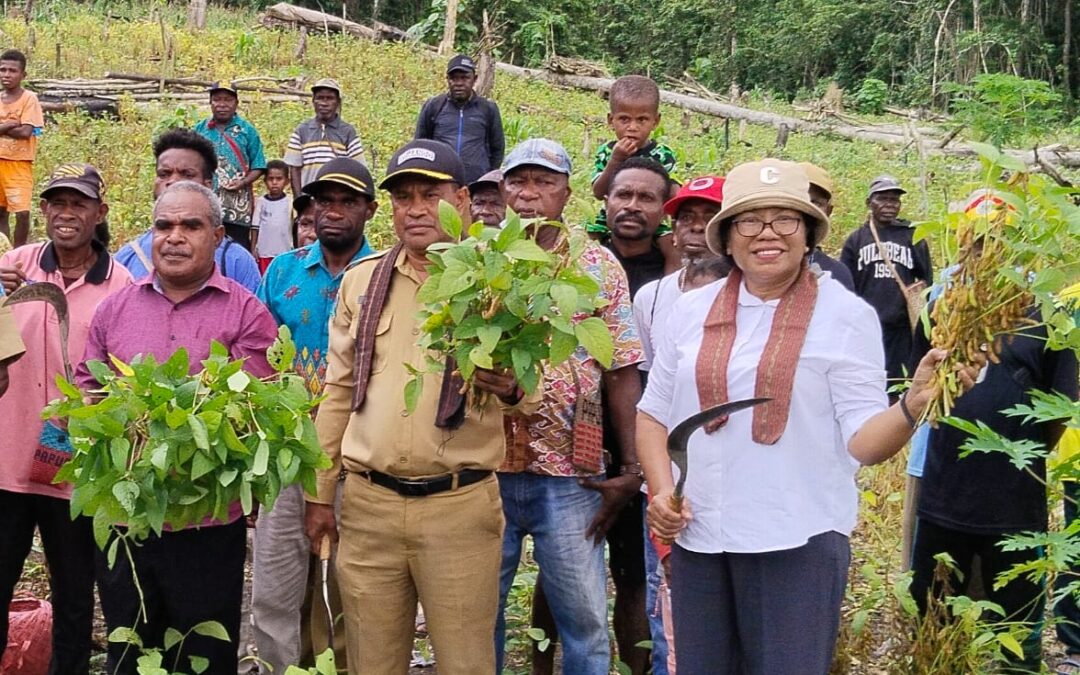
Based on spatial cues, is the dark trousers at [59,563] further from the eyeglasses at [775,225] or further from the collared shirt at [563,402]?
the eyeglasses at [775,225]

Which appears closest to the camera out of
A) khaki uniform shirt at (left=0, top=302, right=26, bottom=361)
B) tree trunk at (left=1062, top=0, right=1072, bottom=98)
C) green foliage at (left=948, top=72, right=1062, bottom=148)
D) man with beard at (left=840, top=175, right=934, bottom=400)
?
green foliage at (left=948, top=72, right=1062, bottom=148)

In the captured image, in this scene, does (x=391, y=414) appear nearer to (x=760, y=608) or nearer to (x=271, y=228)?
(x=760, y=608)

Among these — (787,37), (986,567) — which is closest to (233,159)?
(986,567)

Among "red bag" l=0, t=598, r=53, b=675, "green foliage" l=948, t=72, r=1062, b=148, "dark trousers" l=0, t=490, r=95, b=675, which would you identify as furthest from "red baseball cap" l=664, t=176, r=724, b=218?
"red bag" l=0, t=598, r=53, b=675

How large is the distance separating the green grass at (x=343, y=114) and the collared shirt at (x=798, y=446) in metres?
7.97

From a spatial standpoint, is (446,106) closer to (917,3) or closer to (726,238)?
(726,238)

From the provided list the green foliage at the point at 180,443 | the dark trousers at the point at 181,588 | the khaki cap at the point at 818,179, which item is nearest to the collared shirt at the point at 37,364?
the dark trousers at the point at 181,588

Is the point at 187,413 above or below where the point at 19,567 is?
above

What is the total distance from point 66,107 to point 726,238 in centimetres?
1338

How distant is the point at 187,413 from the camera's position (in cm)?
302

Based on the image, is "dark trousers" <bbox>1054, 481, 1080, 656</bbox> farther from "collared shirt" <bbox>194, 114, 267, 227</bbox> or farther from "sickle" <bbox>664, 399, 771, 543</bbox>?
"collared shirt" <bbox>194, 114, 267, 227</bbox>

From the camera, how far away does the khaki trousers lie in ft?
11.0

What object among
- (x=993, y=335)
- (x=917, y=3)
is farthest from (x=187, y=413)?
(x=917, y=3)

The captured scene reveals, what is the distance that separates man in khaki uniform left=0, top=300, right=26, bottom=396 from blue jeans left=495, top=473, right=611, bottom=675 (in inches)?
63.1
